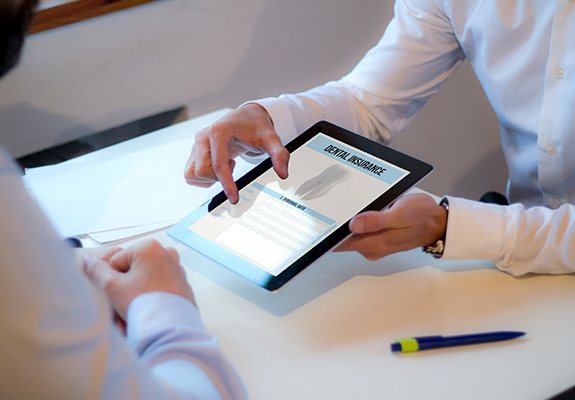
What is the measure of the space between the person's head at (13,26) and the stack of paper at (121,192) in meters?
0.54

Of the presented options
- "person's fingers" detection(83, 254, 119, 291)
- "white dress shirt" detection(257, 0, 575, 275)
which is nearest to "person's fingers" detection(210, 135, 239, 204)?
"white dress shirt" detection(257, 0, 575, 275)

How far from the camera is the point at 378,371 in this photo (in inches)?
34.9

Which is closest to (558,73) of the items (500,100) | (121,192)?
(500,100)

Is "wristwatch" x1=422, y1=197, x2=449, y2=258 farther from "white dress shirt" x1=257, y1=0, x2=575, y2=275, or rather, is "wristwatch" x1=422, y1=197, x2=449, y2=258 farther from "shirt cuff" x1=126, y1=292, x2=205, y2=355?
"shirt cuff" x1=126, y1=292, x2=205, y2=355

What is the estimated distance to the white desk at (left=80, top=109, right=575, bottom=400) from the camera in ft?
2.85

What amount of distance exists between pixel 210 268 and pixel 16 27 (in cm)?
53

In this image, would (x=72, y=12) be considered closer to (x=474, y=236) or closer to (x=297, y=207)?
(x=297, y=207)

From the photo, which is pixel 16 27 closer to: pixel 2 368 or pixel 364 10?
pixel 2 368

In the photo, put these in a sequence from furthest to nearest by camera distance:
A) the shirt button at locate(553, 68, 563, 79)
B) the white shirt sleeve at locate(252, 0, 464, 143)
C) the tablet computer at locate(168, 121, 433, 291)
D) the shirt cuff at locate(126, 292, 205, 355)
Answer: the white shirt sleeve at locate(252, 0, 464, 143) < the shirt button at locate(553, 68, 563, 79) < the tablet computer at locate(168, 121, 433, 291) < the shirt cuff at locate(126, 292, 205, 355)

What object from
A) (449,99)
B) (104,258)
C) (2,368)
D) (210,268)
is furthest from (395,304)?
(449,99)

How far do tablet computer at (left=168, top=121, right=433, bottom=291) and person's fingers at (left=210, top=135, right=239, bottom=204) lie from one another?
1 centimetres

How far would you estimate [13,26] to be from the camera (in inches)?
23.3

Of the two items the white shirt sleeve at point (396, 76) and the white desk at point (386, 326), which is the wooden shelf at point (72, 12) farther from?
the white desk at point (386, 326)

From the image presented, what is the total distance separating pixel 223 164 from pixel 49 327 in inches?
22.4
